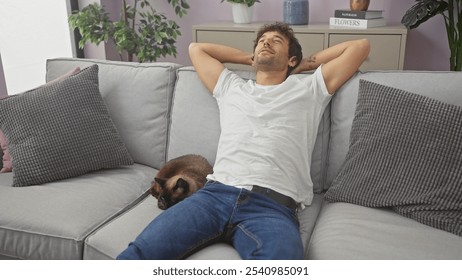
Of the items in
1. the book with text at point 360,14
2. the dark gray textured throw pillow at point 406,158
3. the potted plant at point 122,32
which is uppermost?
the book with text at point 360,14

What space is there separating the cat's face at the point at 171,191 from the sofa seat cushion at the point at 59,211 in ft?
0.48

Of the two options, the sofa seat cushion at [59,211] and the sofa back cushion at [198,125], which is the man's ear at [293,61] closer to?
the sofa back cushion at [198,125]

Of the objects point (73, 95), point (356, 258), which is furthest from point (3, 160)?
point (356, 258)

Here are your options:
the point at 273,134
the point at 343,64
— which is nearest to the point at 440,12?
the point at 343,64

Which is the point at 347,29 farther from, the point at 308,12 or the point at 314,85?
the point at 314,85

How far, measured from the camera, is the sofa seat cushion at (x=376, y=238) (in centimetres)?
113

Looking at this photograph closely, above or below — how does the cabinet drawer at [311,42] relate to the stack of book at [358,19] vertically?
below

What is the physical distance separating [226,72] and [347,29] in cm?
127

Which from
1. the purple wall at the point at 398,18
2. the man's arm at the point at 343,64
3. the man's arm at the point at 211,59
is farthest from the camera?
the purple wall at the point at 398,18

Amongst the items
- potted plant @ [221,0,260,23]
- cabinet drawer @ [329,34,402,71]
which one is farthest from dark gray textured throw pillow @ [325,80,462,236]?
potted plant @ [221,0,260,23]

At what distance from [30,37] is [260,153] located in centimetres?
264

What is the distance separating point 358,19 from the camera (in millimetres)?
2600

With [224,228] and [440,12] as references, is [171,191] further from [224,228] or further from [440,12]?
[440,12]

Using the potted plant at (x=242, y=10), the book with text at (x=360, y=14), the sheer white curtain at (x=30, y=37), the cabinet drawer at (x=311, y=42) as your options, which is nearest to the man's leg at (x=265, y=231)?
the cabinet drawer at (x=311, y=42)
